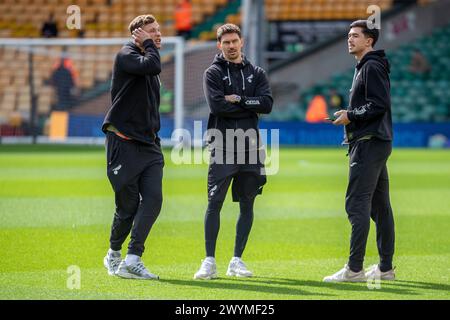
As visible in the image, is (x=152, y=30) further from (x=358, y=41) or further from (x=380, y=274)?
(x=380, y=274)

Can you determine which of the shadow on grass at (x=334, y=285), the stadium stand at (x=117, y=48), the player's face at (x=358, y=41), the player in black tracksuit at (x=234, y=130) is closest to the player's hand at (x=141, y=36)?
the player in black tracksuit at (x=234, y=130)

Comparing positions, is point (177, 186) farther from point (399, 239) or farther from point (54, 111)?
point (54, 111)

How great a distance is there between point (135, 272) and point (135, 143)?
1.09m

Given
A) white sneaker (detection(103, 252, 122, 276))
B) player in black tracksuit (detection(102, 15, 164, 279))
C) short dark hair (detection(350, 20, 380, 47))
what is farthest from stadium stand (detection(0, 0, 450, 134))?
short dark hair (detection(350, 20, 380, 47))

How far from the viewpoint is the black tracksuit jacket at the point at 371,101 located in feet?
27.6

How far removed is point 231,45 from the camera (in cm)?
886

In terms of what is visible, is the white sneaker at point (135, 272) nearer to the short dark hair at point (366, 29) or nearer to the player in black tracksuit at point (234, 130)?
the player in black tracksuit at point (234, 130)

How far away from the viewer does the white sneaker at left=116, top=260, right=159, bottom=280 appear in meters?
8.66

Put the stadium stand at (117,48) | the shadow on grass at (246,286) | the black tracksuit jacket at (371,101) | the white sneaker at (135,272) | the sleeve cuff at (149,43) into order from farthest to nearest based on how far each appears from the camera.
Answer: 1. the stadium stand at (117,48)
2. the sleeve cuff at (149,43)
3. the white sneaker at (135,272)
4. the black tracksuit jacket at (371,101)
5. the shadow on grass at (246,286)

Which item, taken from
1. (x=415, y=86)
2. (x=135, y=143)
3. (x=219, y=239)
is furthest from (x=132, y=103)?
(x=415, y=86)

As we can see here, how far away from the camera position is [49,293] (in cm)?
780

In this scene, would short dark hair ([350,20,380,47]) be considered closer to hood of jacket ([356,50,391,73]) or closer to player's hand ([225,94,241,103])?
hood of jacket ([356,50,391,73])

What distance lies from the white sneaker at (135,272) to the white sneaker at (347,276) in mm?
1437
